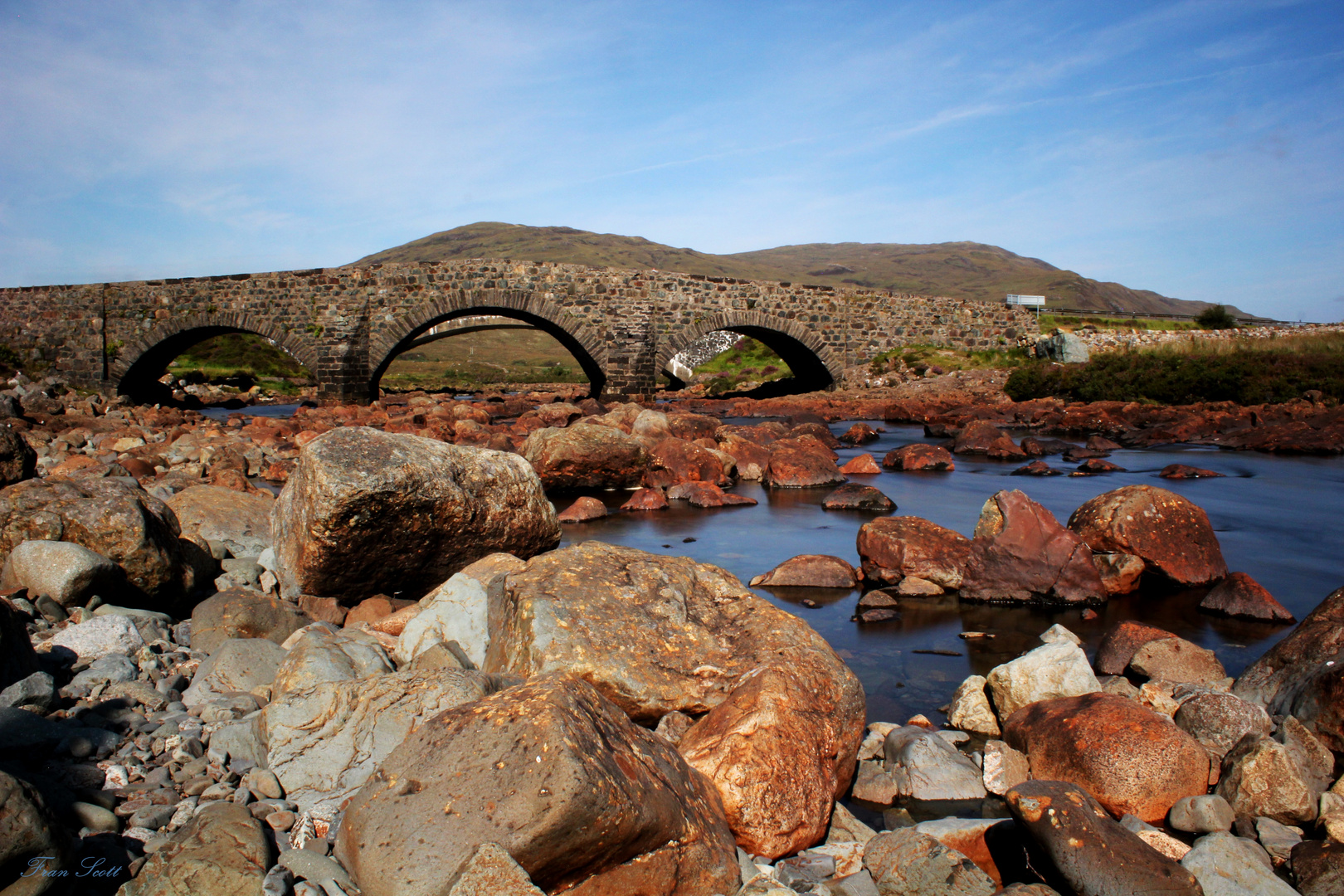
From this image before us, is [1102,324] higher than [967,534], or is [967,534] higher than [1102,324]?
[1102,324]

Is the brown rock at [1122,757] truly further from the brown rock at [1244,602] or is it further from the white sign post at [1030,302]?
the white sign post at [1030,302]

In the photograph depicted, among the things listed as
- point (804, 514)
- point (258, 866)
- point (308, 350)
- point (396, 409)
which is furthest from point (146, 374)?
point (258, 866)

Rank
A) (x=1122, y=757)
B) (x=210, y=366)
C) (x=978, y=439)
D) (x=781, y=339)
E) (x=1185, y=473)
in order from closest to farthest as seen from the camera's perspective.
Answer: (x=1122, y=757) < (x=1185, y=473) < (x=978, y=439) < (x=781, y=339) < (x=210, y=366)

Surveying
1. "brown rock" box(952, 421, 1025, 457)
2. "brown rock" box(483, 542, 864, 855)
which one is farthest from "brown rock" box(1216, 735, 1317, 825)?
"brown rock" box(952, 421, 1025, 457)

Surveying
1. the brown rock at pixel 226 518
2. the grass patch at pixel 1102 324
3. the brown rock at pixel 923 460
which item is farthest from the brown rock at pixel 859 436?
the grass patch at pixel 1102 324

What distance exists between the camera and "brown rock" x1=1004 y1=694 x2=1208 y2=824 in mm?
3674

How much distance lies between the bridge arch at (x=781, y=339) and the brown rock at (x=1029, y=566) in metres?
19.8

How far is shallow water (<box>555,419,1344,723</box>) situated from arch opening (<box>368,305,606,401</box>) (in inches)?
506

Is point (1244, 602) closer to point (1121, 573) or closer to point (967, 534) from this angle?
point (1121, 573)

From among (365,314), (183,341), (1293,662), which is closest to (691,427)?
(1293,662)

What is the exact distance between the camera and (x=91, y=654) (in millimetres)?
4129

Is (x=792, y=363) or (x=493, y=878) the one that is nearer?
(x=493, y=878)

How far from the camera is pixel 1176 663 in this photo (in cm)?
496

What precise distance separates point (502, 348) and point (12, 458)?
6408 centimetres
